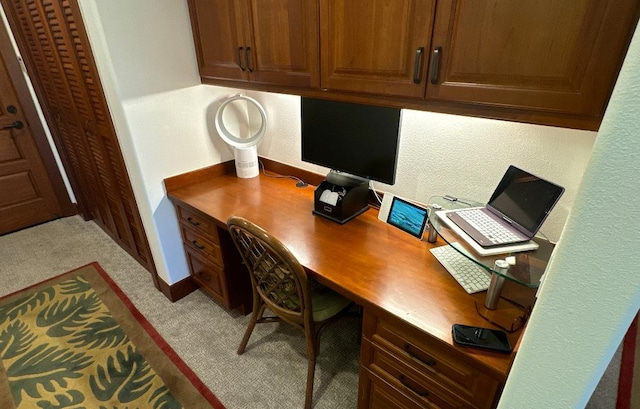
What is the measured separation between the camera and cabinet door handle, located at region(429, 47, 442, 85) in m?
0.93

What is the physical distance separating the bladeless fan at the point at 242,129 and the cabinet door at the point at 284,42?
0.40 metres

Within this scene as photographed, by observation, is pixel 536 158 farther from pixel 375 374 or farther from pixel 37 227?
pixel 37 227

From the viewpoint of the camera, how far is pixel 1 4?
2.23 m

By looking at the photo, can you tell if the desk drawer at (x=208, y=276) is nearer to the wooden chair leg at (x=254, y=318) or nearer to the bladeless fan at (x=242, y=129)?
the wooden chair leg at (x=254, y=318)

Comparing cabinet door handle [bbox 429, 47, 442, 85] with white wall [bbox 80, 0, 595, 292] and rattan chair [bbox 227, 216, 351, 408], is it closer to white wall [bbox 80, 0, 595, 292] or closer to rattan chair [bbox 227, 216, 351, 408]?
white wall [bbox 80, 0, 595, 292]

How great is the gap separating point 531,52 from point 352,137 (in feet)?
2.43

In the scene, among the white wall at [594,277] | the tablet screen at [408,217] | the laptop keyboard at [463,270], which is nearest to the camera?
the white wall at [594,277]

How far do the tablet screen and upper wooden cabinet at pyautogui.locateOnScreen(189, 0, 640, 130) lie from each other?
425 mm

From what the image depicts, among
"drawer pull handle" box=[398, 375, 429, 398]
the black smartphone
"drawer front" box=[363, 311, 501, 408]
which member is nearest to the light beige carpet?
"drawer pull handle" box=[398, 375, 429, 398]

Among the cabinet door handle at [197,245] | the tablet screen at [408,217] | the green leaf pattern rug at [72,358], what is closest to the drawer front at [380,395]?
the tablet screen at [408,217]

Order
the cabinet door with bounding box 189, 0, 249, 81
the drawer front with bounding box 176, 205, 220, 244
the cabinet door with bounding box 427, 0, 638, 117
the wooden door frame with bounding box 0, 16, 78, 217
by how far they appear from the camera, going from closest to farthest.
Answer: the cabinet door with bounding box 427, 0, 638, 117 < the cabinet door with bounding box 189, 0, 249, 81 < the drawer front with bounding box 176, 205, 220, 244 < the wooden door frame with bounding box 0, 16, 78, 217

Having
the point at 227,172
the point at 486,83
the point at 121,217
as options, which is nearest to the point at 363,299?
the point at 486,83

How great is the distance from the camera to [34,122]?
8.84ft

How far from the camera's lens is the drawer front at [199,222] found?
5.41 feet
